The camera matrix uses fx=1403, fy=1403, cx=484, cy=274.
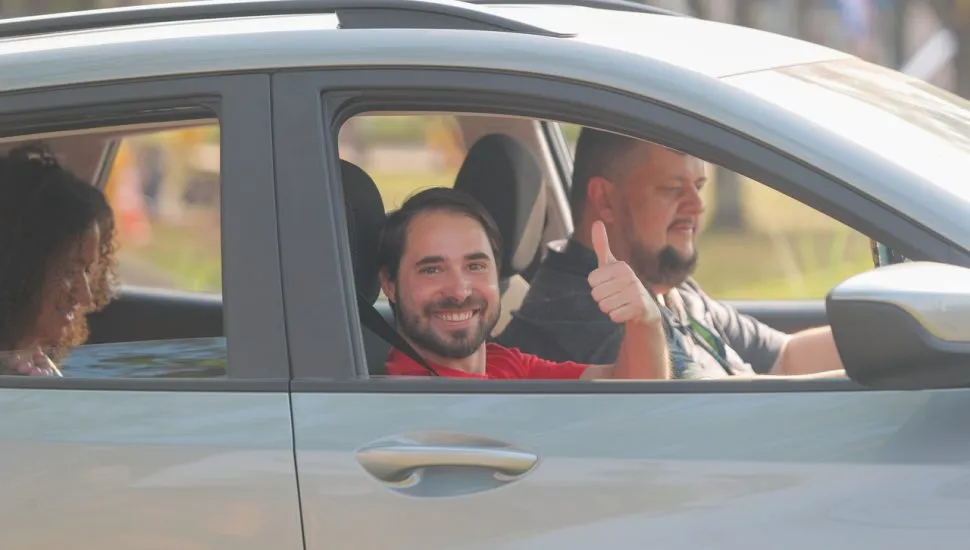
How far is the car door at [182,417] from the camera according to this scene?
6.65 feet

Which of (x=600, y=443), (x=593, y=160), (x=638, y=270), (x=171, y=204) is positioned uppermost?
(x=171, y=204)

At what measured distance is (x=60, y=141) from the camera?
2887 millimetres

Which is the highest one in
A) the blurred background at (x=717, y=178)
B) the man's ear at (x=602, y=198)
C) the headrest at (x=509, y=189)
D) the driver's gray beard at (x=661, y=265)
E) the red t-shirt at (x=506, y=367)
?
the blurred background at (x=717, y=178)

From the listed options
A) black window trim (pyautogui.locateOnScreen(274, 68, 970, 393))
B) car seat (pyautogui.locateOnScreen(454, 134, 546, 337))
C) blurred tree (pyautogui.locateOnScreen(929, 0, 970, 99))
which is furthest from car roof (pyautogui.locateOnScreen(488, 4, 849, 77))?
blurred tree (pyautogui.locateOnScreen(929, 0, 970, 99))

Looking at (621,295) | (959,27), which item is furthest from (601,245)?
(959,27)

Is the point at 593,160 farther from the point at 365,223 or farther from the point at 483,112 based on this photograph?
the point at 483,112

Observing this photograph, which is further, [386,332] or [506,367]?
[506,367]

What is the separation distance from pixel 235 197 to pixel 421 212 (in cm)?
58

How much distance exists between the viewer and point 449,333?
8.40 feet

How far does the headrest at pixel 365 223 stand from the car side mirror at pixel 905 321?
925 mm

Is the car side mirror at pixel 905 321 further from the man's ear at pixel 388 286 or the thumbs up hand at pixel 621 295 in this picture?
the man's ear at pixel 388 286

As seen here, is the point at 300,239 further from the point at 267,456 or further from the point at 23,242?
the point at 23,242

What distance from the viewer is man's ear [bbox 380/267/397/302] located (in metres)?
2.62

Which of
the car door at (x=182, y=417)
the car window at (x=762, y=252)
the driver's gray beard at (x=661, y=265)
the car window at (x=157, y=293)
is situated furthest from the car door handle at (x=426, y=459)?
the car window at (x=762, y=252)
